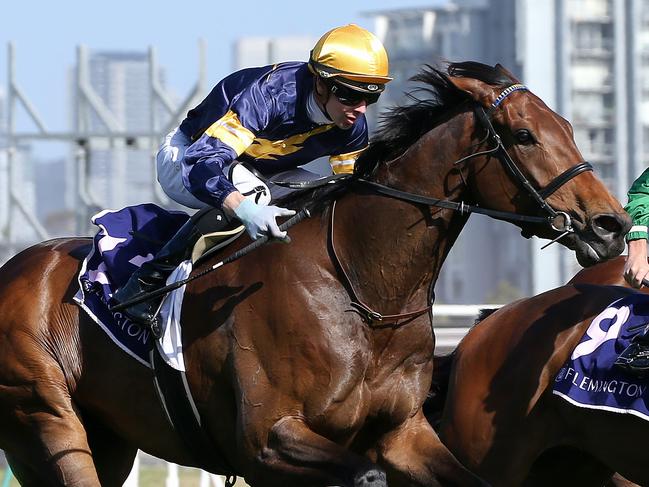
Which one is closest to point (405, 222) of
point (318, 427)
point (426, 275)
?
point (426, 275)

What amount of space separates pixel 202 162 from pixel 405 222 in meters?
0.68

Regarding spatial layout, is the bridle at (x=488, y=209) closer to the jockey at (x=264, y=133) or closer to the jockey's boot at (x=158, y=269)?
the jockey at (x=264, y=133)

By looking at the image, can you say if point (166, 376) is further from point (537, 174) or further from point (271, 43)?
point (271, 43)

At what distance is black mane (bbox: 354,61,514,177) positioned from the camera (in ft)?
13.6

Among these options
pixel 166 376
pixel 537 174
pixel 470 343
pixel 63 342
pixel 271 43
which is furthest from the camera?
pixel 271 43

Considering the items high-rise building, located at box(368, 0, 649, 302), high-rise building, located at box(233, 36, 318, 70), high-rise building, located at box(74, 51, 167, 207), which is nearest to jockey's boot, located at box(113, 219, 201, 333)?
high-rise building, located at box(74, 51, 167, 207)

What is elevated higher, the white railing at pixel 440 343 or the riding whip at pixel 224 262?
the riding whip at pixel 224 262

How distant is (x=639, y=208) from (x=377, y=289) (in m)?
1.36

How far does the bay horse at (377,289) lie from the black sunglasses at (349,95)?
112mm

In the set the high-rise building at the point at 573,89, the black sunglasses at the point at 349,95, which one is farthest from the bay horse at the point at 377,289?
the high-rise building at the point at 573,89

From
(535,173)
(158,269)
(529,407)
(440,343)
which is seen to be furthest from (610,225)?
(440,343)

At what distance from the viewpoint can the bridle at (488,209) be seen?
391cm

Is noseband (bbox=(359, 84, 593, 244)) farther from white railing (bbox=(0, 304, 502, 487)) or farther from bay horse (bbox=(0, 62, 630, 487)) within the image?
white railing (bbox=(0, 304, 502, 487))

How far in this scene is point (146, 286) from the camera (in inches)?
177
